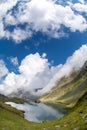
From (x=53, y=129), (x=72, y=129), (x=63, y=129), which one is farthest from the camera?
(x=53, y=129)

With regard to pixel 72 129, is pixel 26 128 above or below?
above

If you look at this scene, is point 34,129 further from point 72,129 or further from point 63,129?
point 72,129

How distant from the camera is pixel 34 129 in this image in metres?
52.6

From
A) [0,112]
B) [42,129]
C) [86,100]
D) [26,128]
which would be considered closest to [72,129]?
[42,129]

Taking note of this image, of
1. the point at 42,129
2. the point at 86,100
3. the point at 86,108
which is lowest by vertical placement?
the point at 42,129

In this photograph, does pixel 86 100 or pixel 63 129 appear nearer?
pixel 63 129

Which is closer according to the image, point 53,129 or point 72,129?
point 72,129

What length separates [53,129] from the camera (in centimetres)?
4747

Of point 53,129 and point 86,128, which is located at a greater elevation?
point 53,129

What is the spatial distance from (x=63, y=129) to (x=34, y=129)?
997 cm

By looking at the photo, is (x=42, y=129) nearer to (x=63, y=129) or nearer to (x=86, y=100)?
(x=63, y=129)

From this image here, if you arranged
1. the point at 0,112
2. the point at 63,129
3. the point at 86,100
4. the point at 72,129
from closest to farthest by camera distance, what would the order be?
1. the point at 72,129
2. the point at 63,129
3. the point at 86,100
4. the point at 0,112

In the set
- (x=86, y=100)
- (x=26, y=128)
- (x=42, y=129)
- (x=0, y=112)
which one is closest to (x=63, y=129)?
(x=42, y=129)

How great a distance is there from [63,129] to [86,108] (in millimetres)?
12570
